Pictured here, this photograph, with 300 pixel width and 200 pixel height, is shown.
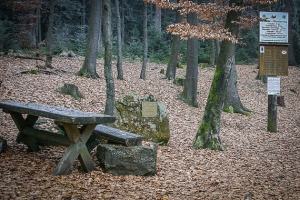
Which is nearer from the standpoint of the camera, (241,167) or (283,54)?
(241,167)

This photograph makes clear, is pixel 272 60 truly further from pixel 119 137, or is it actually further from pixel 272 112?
pixel 119 137

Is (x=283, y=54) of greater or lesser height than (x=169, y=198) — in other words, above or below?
above

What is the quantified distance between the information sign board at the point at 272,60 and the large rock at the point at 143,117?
470 centimetres

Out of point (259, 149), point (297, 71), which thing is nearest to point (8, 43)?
point (259, 149)

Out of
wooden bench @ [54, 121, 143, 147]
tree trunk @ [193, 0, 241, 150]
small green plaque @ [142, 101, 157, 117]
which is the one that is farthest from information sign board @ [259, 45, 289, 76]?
wooden bench @ [54, 121, 143, 147]

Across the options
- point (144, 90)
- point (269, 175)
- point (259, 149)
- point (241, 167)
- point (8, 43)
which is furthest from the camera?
point (8, 43)

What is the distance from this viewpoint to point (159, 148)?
7.82 meters

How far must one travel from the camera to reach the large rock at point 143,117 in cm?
789

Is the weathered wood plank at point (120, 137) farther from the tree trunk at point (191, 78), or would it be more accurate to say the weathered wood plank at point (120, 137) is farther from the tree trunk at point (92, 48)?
the tree trunk at point (92, 48)

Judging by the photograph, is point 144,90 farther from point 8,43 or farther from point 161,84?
point 8,43

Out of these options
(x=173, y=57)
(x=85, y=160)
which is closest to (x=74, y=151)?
(x=85, y=160)

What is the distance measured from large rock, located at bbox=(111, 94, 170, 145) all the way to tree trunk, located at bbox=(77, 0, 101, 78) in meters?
6.74

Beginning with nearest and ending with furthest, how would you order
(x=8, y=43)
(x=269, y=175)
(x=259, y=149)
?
1. (x=269, y=175)
2. (x=259, y=149)
3. (x=8, y=43)

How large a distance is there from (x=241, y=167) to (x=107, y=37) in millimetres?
4570
